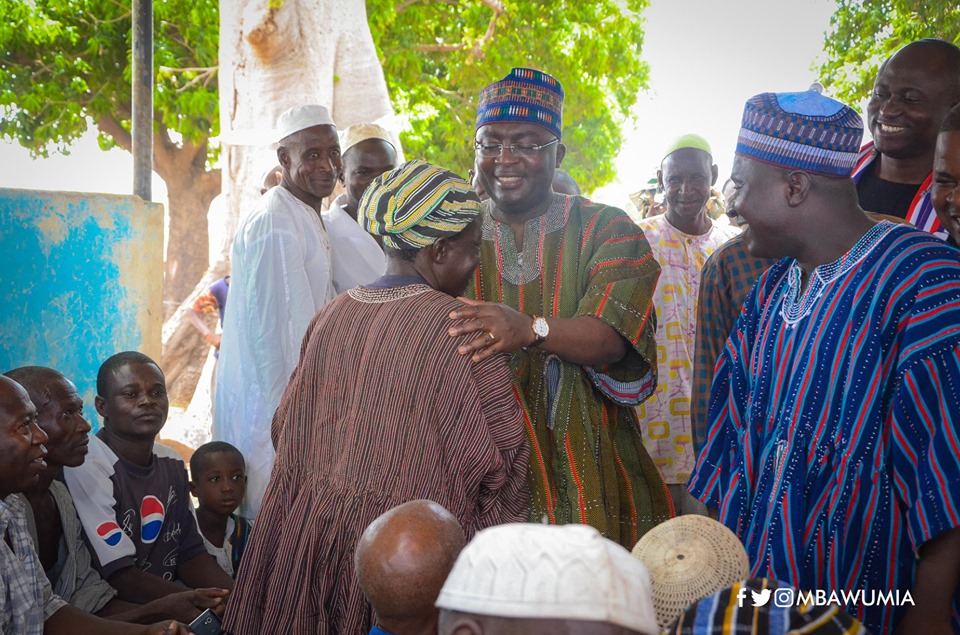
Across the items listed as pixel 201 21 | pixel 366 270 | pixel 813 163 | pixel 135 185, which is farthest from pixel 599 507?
pixel 201 21

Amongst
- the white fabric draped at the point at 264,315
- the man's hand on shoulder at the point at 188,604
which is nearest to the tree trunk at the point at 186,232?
the white fabric draped at the point at 264,315

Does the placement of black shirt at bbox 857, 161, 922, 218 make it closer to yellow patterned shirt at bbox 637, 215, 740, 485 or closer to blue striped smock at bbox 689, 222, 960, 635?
blue striped smock at bbox 689, 222, 960, 635

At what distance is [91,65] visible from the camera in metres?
15.6

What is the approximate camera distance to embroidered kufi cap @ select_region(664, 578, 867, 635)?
4.65 feet

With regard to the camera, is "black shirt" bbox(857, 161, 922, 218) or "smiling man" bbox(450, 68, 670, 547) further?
"black shirt" bbox(857, 161, 922, 218)

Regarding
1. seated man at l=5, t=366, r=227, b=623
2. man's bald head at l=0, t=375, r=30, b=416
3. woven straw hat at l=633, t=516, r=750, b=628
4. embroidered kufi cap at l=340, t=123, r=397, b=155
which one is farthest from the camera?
embroidered kufi cap at l=340, t=123, r=397, b=155

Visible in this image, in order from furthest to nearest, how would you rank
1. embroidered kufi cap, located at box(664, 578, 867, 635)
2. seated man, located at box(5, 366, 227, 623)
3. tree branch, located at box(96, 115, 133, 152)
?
1. tree branch, located at box(96, 115, 133, 152)
2. seated man, located at box(5, 366, 227, 623)
3. embroidered kufi cap, located at box(664, 578, 867, 635)

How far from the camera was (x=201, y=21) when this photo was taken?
13.8 metres

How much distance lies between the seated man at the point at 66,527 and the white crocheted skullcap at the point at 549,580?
2555 millimetres

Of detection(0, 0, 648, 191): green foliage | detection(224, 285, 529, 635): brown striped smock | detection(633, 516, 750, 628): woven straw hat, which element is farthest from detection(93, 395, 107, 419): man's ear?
detection(0, 0, 648, 191): green foliage

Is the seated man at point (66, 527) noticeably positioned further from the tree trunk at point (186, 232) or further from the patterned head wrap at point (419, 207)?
the tree trunk at point (186, 232)

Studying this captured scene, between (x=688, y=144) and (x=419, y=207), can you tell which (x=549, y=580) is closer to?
(x=419, y=207)

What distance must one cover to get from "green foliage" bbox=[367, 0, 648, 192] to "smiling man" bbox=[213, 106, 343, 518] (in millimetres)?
9934

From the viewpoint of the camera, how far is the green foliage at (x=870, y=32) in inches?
471
